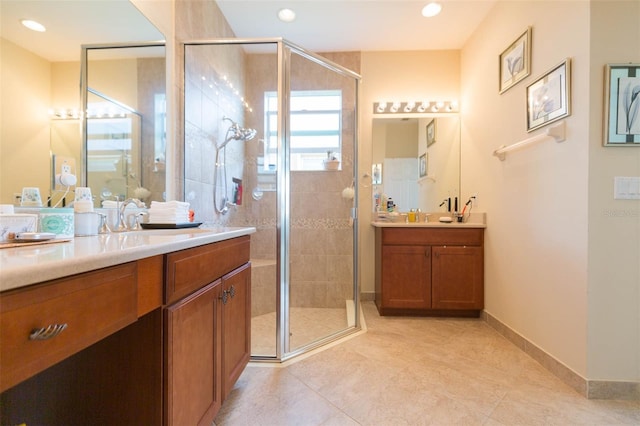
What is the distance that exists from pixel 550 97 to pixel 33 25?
2555mm

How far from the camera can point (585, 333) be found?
1.47 metres

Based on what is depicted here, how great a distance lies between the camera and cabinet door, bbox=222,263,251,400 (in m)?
1.24

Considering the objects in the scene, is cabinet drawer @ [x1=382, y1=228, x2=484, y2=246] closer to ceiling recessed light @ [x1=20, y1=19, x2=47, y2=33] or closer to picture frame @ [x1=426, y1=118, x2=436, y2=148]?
picture frame @ [x1=426, y1=118, x2=436, y2=148]

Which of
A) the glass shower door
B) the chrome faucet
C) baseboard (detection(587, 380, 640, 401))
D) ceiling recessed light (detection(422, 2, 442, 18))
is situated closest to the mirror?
the glass shower door

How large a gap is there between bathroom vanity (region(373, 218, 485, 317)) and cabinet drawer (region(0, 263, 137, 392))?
222cm

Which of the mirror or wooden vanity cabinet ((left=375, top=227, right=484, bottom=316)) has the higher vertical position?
the mirror

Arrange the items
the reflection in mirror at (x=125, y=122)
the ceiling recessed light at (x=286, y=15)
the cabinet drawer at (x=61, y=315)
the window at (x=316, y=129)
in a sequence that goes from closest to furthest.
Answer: the cabinet drawer at (x=61, y=315), the reflection in mirror at (x=125, y=122), the ceiling recessed light at (x=286, y=15), the window at (x=316, y=129)

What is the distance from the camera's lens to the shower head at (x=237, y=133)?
2.50 m

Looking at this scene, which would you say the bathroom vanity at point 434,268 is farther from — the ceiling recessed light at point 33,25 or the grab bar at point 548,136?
the ceiling recessed light at point 33,25

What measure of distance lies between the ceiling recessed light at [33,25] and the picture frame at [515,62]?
2.64 metres

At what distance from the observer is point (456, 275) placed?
8.34 feet

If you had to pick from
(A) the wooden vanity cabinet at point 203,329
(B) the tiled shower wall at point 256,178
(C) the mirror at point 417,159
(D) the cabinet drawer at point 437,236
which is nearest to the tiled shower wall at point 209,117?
(B) the tiled shower wall at point 256,178

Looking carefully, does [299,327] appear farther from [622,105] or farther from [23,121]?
[622,105]

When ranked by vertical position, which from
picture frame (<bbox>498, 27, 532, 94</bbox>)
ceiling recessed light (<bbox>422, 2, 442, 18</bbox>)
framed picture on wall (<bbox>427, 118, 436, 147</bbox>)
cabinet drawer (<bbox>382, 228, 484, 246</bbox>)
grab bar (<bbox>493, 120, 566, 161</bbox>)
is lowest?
cabinet drawer (<bbox>382, 228, 484, 246</bbox>)
